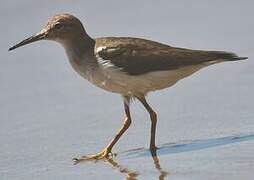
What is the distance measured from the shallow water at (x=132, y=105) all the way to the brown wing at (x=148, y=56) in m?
0.69

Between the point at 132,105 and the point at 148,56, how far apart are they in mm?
1389

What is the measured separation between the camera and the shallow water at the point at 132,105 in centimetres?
826

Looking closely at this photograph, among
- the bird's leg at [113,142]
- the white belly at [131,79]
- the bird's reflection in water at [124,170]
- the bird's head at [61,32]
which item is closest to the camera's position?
the bird's reflection in water at [124,170]

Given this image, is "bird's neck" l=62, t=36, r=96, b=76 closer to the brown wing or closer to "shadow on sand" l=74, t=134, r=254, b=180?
the brown wing

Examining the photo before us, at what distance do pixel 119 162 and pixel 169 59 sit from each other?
53.6 inches

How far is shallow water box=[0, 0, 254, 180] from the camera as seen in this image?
826cm

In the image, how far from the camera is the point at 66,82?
11.2 metres

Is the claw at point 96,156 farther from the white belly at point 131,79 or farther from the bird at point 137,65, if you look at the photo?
the white belly at point 131,79

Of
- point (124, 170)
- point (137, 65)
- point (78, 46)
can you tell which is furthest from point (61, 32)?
point (124, 170)

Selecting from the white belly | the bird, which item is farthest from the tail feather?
the white belly

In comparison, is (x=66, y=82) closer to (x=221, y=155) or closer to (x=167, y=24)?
(x=167, y=24)

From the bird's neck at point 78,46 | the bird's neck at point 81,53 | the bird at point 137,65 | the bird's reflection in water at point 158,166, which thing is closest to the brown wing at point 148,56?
the bird at point 137,65

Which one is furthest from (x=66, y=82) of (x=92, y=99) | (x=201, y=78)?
(x=201, y=78)

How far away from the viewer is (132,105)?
10.5m
